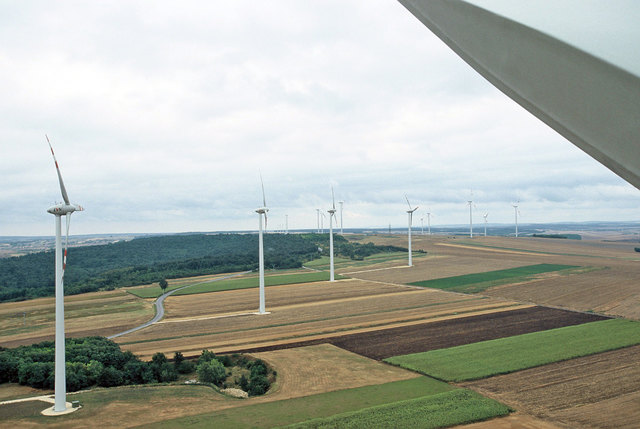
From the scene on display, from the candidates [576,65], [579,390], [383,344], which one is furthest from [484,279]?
[576,65]

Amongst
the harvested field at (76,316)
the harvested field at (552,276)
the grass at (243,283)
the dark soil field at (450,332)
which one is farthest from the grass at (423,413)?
the grass at (243,283)

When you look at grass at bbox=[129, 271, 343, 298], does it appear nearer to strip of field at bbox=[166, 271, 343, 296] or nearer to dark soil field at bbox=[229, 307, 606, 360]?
strip of field at bbox=[166, 271, 343, 296]

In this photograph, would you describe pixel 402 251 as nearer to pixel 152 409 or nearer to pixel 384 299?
pixel 384 299

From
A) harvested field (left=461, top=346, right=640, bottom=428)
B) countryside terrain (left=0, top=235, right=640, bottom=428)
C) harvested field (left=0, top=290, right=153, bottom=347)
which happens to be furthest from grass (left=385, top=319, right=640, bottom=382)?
harvested field (left=0, top=290, right=153, bottom=347)

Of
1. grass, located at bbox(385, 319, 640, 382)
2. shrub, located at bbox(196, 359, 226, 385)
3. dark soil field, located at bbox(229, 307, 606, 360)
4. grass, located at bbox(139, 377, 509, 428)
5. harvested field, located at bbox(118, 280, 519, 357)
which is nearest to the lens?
grass, located at bbox(139, 377, 509, 428)

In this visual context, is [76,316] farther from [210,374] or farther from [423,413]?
[423,413]

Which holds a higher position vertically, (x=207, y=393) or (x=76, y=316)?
(x=207, y=393)
